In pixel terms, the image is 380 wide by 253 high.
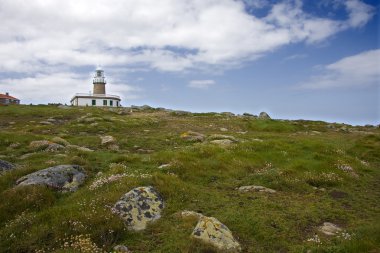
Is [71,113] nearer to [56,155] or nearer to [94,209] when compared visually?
[56,155]

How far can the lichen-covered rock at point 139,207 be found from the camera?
12086mm

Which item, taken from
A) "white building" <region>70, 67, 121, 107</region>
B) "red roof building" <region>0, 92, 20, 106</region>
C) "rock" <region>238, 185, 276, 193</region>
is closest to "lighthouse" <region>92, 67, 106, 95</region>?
"white building" <region>70, 67, 121, 107</region>

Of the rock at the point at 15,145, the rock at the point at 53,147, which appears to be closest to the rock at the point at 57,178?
the rock at the point at 53,147

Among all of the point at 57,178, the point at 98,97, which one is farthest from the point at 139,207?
the point at 98,97

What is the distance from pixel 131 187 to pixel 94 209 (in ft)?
7.23

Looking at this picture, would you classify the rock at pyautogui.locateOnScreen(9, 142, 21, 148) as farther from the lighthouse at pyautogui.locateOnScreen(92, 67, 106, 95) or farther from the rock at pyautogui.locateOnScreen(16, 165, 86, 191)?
the lighthouse at pyautogui.locateOnScreen(92, 67, 106, 95)

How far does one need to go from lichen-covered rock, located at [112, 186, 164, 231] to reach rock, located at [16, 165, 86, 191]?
12.0 feet

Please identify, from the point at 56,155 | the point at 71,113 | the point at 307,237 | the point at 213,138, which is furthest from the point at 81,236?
the point at 71,113

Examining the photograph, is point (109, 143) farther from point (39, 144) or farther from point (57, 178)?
point (57, 178)

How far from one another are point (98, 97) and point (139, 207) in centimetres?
11984

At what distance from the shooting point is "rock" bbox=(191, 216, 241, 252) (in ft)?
34.3

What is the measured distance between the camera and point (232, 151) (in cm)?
2292

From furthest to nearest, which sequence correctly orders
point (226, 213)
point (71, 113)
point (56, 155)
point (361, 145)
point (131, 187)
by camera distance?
point (71, 113)
point (361, 145)
point (56, 155)
point (131, 187)
point (226, 213)

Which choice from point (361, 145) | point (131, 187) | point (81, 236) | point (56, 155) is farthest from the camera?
point (361, 145)
